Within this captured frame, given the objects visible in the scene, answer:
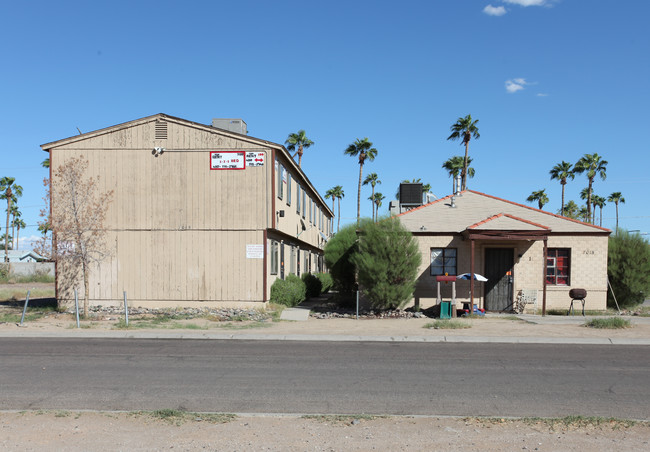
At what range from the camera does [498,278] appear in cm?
2048

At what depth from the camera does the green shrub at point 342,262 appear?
75.8 feet

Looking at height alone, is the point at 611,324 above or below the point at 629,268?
below

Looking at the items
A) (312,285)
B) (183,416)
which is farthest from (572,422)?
(312,285)

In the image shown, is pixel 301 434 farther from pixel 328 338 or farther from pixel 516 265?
pixel 516 265

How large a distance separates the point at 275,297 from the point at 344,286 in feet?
11.7

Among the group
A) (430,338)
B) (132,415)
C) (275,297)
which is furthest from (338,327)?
(132,415)

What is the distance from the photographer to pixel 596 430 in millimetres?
5875

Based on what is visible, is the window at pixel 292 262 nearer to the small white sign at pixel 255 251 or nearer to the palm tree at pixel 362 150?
the small white sign at pixel 255 251

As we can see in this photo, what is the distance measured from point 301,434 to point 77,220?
15169 millimetres

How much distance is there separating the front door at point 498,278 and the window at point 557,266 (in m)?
1.54

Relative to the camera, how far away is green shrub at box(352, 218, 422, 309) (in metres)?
18.7

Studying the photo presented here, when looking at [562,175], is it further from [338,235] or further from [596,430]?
[596,430]

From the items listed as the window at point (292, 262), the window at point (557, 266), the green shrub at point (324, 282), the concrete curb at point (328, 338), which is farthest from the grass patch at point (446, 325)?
the green shrub at point (324, 282)

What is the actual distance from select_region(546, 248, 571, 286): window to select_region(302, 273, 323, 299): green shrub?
37.8ft
